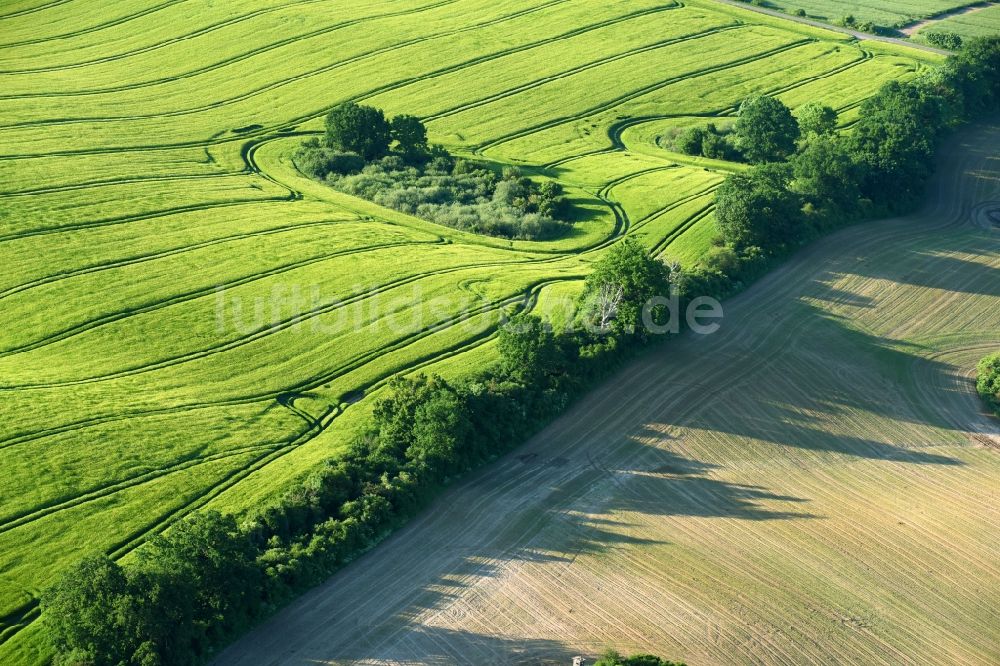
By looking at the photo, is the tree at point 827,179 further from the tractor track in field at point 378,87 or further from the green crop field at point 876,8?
the green crop field at point 876,8

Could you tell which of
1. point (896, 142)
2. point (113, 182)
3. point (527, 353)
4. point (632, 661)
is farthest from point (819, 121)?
point (632, 661)

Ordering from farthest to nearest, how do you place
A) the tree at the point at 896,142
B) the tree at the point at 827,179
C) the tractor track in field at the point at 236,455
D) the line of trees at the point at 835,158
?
the tree at the point at 896,142 < the tree at the point at 827,179 < the line of trees at the point at 835,158 < the tractor track in field at the point at 236,455

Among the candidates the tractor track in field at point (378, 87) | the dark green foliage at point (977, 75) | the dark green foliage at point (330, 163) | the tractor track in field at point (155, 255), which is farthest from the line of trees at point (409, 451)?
the tractor track in field at point (378, 87)

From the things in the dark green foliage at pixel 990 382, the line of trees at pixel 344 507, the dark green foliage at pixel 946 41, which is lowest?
the dark green foliage at pixel 990 382

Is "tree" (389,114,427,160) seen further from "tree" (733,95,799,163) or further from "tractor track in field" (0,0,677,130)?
"tree" (733,95,799,163)

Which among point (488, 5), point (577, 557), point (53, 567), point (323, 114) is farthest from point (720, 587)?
point (488, 5)
